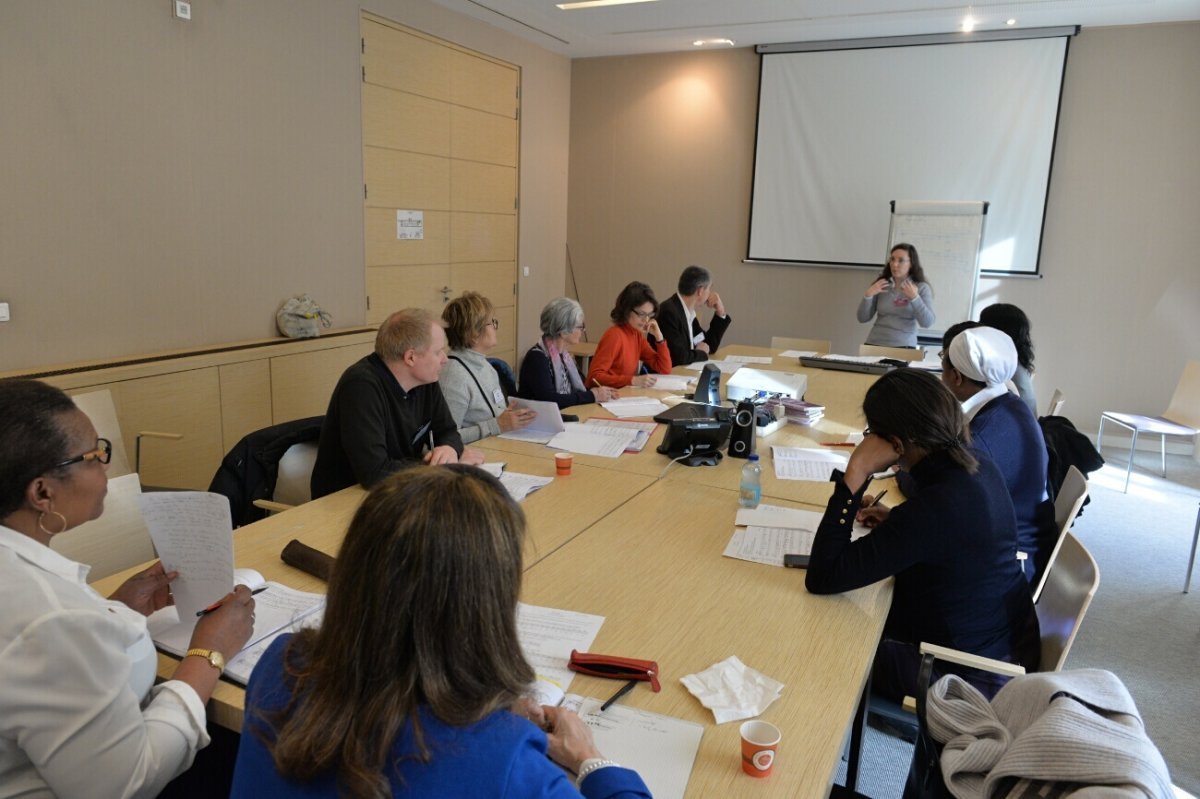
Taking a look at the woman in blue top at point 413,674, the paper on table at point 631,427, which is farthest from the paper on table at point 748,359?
the woman in blue top at point 413,674

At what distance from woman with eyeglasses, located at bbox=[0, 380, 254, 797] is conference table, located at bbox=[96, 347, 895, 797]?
14 cm

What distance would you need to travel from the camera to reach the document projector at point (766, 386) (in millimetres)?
4023

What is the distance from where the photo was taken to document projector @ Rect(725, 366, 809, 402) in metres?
4.02

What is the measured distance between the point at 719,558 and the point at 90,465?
142 centimetres

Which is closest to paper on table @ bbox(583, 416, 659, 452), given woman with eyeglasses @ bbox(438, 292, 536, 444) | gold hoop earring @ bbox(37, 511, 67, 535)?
woman with eyeglasses @ bbox(438, 292, 536, 444)

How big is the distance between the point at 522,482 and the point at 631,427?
88 centimetres

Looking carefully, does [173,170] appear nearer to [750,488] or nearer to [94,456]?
[94,456]

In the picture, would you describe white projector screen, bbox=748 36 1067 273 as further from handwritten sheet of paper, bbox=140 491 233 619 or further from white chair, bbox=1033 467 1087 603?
handwritten sheet of paper, bbox=140 491 233 619

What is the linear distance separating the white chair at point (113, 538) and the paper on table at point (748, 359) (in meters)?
3.69

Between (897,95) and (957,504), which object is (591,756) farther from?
(897,95)

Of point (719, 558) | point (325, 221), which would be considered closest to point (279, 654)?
point (719, 558)

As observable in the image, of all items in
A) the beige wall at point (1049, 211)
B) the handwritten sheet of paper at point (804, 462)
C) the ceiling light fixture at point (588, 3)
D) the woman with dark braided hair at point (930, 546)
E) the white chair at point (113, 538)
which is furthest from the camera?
the beige wall at point (1049, 211)

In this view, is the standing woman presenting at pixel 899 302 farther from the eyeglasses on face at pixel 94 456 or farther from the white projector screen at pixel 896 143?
the eyeglasses on face at pixel 94 456

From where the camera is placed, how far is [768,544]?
7.16ft
